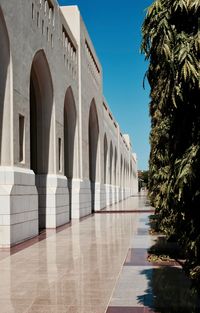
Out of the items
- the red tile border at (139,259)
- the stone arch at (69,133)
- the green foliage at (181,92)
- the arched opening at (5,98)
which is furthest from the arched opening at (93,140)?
the green foliage at (181,92)

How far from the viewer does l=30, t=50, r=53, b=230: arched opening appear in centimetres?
1759

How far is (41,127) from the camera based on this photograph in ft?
58.7

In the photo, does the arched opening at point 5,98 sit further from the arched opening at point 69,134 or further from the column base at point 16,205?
the arched opening at point 69,134

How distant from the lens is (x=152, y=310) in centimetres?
572

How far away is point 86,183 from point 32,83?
8.90 metres

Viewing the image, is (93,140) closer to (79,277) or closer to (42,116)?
(42,116)

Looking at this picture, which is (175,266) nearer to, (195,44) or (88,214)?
(195,44)

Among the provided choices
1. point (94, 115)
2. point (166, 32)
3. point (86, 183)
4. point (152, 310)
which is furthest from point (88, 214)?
point (166, 32)

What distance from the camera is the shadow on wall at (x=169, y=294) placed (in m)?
5.80

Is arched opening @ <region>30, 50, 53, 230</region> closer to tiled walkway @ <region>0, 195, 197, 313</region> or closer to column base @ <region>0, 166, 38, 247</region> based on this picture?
column base @ <region>0, 166, 38, 247</region>

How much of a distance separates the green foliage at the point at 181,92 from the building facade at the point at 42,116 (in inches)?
331

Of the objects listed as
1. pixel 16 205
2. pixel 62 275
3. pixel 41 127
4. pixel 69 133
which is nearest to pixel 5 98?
pixel 16 205

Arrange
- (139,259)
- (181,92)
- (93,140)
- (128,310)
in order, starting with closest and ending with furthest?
(181,92) → (128,310) → (139,259) → (93,140)

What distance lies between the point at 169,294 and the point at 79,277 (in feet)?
6.82
